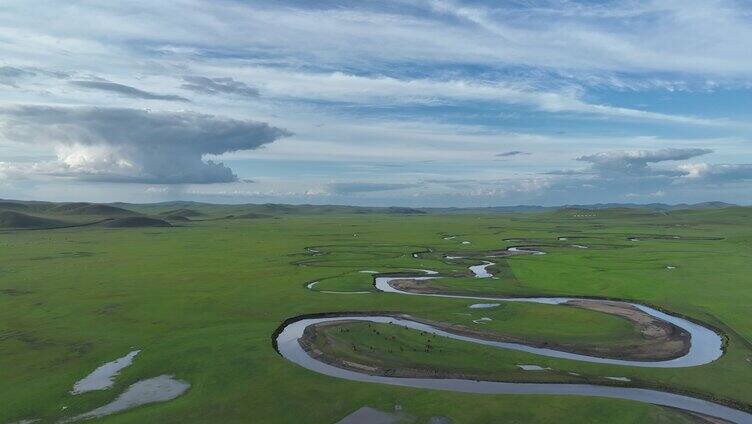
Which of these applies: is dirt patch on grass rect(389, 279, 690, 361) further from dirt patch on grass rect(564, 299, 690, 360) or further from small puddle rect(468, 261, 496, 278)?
small puddle rect(468, 261, 496, 278)

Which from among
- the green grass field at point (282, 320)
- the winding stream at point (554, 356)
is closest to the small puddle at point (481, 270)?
the green grass field at point (282, 320)

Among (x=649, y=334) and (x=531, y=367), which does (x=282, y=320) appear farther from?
(x=649, y=334)

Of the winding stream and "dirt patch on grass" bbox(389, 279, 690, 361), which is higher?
"dirt patch on grass" bbox(389, 279, 690, 361)

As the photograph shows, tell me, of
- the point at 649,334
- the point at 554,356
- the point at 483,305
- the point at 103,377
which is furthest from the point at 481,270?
the point at 103,377

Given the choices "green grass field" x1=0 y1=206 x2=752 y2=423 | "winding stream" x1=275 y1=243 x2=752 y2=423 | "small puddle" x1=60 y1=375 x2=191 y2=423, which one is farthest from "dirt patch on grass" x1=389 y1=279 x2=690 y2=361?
"small puddle" x1=60 y1=375 x2=191 y2=423

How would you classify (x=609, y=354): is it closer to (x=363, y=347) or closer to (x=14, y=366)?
(x=363, y=347)

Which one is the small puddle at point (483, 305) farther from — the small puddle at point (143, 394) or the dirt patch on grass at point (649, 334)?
the small puddle at point (143, 394)
